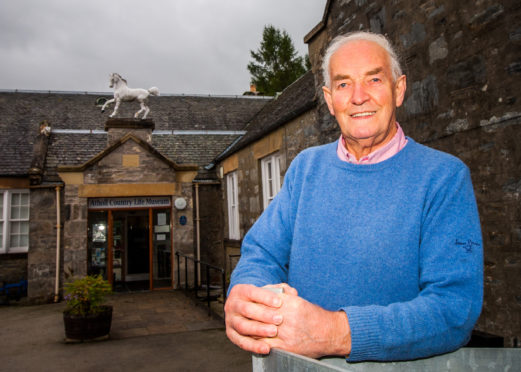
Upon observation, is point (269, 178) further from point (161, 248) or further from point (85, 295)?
point (85, 295)

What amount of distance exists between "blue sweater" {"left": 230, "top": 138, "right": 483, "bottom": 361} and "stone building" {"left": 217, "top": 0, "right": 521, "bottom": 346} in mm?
2228

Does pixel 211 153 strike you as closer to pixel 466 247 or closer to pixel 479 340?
pixel 479 340

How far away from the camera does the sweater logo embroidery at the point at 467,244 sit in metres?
1.10

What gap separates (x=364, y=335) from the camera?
101 centimetres

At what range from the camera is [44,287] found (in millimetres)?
11523

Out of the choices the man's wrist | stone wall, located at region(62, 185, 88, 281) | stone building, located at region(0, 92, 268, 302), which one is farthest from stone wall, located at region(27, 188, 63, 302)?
the man's wrist

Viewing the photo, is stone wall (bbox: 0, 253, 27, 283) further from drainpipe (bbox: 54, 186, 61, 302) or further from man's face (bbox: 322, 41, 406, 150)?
man's face (bbox: 322, 41, 406, 150)

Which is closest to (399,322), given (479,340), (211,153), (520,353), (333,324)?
(333,324)

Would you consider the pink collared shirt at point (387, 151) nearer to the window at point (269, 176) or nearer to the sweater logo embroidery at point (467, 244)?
the sweater logo embroidery at point (467, 244)

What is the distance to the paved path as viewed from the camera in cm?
549

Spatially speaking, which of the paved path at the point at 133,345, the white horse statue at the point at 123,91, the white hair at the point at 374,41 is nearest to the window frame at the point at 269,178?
the paved path at the point at 133,345

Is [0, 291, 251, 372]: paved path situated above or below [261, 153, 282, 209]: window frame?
below

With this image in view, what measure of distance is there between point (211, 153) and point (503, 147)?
1234 centimetres

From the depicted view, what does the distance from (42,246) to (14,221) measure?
195 cm
